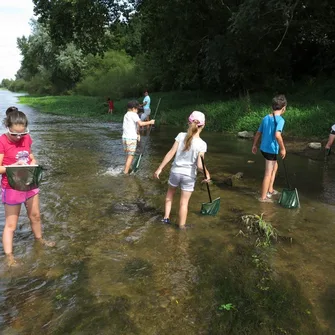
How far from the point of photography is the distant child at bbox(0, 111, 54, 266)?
3.78m

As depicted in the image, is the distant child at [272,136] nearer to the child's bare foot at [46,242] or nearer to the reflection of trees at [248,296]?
the reflection of trees at [248,296]

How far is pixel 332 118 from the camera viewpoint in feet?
44.0

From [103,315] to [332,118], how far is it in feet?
41.4

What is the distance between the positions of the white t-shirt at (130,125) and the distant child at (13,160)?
13.7ft

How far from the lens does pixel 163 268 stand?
4109mm

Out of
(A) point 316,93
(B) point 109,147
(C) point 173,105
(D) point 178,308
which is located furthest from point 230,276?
(C) point 173,105

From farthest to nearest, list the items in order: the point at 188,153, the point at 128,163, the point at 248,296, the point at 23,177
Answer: the point at 128,163 → the point at 188,153 → the point at 23,177 → the point at 248,296

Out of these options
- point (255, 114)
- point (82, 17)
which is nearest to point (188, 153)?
point (255, 114)

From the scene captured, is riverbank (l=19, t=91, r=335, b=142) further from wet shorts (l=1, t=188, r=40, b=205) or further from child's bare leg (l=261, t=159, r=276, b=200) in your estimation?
wet shorts (l=1, t=188, r=40, b=205)

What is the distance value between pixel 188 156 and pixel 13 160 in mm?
2201

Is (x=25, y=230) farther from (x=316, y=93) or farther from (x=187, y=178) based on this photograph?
(x=316, y=93)

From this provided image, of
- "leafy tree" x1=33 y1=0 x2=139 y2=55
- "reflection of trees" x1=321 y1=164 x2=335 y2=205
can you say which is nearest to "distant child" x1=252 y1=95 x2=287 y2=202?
"reflection of trees" x1=321 y1=164 x2=335 y2=205

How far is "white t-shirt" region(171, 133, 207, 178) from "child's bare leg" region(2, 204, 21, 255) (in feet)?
6.86

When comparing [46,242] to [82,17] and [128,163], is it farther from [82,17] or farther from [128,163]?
[82,17]
